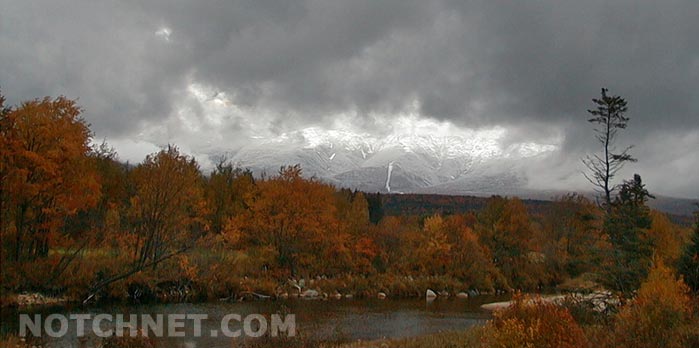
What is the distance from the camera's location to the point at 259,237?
177 ft

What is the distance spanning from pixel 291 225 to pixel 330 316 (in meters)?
21.1

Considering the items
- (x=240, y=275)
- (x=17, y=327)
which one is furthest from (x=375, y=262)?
(x=17, y=327)

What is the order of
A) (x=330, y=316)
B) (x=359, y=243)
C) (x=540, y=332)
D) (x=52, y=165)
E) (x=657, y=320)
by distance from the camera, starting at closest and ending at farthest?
1. (x=540, y=332)
2. (x=657, y=320)
3. (x=52, y=165)
4. (x=330, y=316)
5. (x=359, y=243)

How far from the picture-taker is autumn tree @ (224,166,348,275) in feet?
177

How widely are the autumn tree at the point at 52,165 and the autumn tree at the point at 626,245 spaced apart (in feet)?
88.1

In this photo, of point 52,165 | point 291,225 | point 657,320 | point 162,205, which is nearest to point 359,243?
point 291,225

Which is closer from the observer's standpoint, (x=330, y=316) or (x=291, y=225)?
(x=330, y=316)

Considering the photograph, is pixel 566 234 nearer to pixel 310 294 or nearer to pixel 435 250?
pixel 435 250

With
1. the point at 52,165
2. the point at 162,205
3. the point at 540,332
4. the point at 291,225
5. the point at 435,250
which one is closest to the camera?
the point at 540,332

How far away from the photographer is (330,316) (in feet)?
112

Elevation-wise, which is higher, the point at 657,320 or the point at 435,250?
the point at 657,320

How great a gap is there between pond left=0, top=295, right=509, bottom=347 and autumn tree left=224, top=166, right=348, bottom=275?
957 centimetres

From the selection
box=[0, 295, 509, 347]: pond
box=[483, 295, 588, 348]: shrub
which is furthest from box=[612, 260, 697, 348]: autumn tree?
box=[0, 295, 509, 347]: pond

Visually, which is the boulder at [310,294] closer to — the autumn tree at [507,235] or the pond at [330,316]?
the pond at [330,316]
